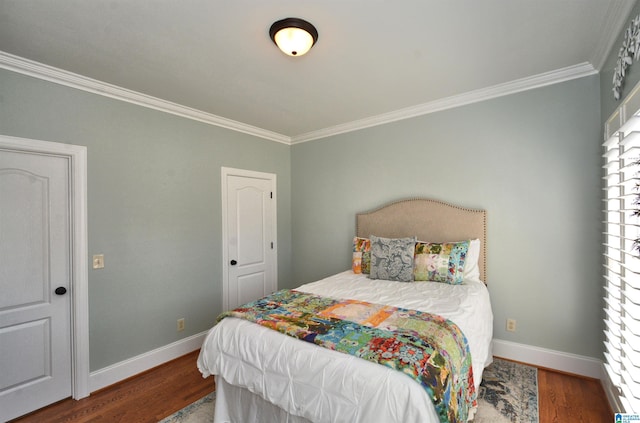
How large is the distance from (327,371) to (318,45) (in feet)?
6.62

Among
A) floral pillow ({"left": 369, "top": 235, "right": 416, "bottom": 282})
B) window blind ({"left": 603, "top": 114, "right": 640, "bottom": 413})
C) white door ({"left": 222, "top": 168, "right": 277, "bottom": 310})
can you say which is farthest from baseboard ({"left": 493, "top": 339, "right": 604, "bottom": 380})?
white door ({"left": 222, "top": 168, "right": 277, "bottom": 310})

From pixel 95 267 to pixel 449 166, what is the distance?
3472mm

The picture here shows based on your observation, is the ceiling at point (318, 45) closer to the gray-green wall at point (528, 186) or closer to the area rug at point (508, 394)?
the gray-green wall at point (528, 186)

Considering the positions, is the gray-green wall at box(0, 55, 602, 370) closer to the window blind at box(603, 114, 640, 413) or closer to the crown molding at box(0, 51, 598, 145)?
the crown molding at box(0, 51, 598, 145)

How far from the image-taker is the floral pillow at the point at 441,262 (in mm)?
2648

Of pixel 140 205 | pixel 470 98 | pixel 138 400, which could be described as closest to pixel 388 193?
pixel 470 98

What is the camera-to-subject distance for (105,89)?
2.54m

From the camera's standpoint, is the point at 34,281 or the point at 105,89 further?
the point at 105,89

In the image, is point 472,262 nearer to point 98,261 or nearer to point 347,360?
point 347,360

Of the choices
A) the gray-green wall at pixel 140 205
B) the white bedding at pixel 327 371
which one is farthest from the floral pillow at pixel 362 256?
the gray-green wall at pixel 140 205

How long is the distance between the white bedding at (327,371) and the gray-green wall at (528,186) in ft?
2.08

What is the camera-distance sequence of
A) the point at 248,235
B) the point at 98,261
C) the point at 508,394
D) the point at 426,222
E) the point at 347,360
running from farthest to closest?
the point at 248,235 < the point at 426,222 < the point at 98,261 < the point at 508,394 < the point at 347,360

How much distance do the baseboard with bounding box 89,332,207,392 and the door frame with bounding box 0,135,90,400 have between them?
89 mm

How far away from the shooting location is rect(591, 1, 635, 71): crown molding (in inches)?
65.5
